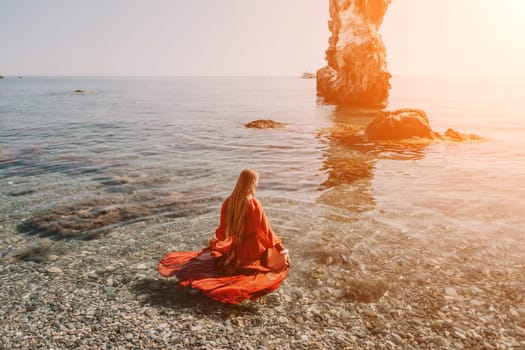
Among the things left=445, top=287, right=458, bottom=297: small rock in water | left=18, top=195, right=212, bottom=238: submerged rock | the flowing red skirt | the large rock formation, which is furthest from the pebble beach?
the large rock formation

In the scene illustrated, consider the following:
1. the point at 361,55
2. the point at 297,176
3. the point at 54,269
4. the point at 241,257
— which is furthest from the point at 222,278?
the point at 361,55

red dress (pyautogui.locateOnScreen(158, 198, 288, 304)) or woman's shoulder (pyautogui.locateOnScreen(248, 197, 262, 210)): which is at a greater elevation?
woman's shoulder (pyautogui.locateOnScreen(248, 197, 262, 210))

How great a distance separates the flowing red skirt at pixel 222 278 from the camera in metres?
7.74

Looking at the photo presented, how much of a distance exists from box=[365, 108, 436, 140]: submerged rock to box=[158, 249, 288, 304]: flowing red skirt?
2566 centimetres

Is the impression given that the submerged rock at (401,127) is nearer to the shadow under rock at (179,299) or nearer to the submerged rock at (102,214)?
the submerged rock at (102,214)

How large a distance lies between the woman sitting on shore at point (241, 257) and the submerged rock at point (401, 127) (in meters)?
25.6

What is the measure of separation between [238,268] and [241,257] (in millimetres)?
269

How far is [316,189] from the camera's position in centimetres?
1702

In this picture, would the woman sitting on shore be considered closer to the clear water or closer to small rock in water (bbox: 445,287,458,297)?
the clear water

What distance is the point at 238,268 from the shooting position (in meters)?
8.33

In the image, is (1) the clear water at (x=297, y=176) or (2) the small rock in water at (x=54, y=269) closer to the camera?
(2) the small rock in water at (x=54, y=269)

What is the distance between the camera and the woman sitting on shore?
307 inches

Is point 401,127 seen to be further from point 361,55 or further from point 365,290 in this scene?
point 361,55

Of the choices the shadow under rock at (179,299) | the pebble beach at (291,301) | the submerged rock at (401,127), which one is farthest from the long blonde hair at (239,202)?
the submerged rock at (401,127)
